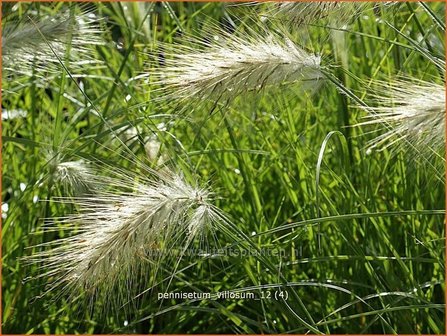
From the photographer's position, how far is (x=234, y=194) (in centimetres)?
198

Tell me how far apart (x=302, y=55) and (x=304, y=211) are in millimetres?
540

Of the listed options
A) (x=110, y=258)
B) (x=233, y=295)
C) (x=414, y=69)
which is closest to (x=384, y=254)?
(x=233, y=295)

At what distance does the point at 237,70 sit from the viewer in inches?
55.2

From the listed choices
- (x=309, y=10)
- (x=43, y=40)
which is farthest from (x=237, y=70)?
(x=43, y=40)

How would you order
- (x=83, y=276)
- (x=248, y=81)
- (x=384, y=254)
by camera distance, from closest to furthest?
(x=83, y=276) < (x=248, y=81) < (x=384, y=254)

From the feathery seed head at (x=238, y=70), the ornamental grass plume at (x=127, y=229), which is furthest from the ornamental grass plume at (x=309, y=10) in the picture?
the ornamental grass plume at (x=127, y=229)

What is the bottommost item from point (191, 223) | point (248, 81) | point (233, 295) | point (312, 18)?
point (233, 295)

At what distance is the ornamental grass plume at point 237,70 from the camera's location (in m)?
1.40

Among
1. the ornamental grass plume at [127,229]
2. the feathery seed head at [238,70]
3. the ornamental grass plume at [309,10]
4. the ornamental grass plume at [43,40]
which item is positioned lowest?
the ornamental grass plume at [127,229]

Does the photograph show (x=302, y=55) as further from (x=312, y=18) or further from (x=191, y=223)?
(x=191, y=223)

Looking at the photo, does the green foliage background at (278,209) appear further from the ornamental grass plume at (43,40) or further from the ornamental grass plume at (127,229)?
the ornamental grass plume at (127,229)

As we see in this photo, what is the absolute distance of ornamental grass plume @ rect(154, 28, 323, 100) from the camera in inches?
54.9

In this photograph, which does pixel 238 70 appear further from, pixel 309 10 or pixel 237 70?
pixel 309 10

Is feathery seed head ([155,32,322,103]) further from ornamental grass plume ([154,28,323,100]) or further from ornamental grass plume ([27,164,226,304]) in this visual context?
ornamental grass plume ([27,164,226,304])
